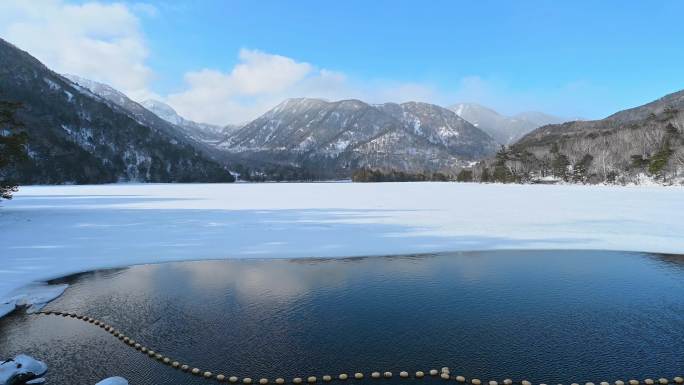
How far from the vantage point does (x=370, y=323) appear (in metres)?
9.82

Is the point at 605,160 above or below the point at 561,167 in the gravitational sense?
above

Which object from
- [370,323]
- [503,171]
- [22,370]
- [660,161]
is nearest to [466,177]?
[503,171]

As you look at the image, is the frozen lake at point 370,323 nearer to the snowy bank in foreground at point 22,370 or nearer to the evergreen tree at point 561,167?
the snowy bank in foreground at point 22,370

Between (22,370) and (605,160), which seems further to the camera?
(605,160)

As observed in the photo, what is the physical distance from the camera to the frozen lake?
775 centimetres

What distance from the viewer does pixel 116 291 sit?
1248 cm

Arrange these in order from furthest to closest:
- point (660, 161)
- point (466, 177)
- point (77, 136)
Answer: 1. point (77, 136)
2. point (466, 177)
3. point (660, 161)

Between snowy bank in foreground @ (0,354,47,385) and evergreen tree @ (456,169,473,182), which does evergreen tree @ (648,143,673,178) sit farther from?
snowy bank in foreground @ (0,354,47,385)

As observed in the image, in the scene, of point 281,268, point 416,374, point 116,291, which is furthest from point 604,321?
point 116,291

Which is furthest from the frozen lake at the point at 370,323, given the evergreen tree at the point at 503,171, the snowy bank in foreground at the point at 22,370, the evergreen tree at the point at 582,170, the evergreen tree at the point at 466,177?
the evergreen tree at the point at 466,177

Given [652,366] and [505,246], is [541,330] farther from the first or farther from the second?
[505,246]

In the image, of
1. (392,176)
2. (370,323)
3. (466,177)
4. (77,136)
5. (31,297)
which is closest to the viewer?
(370,323)

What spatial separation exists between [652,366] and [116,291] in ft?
47.4

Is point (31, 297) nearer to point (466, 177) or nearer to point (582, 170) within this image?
point (582, 170)
